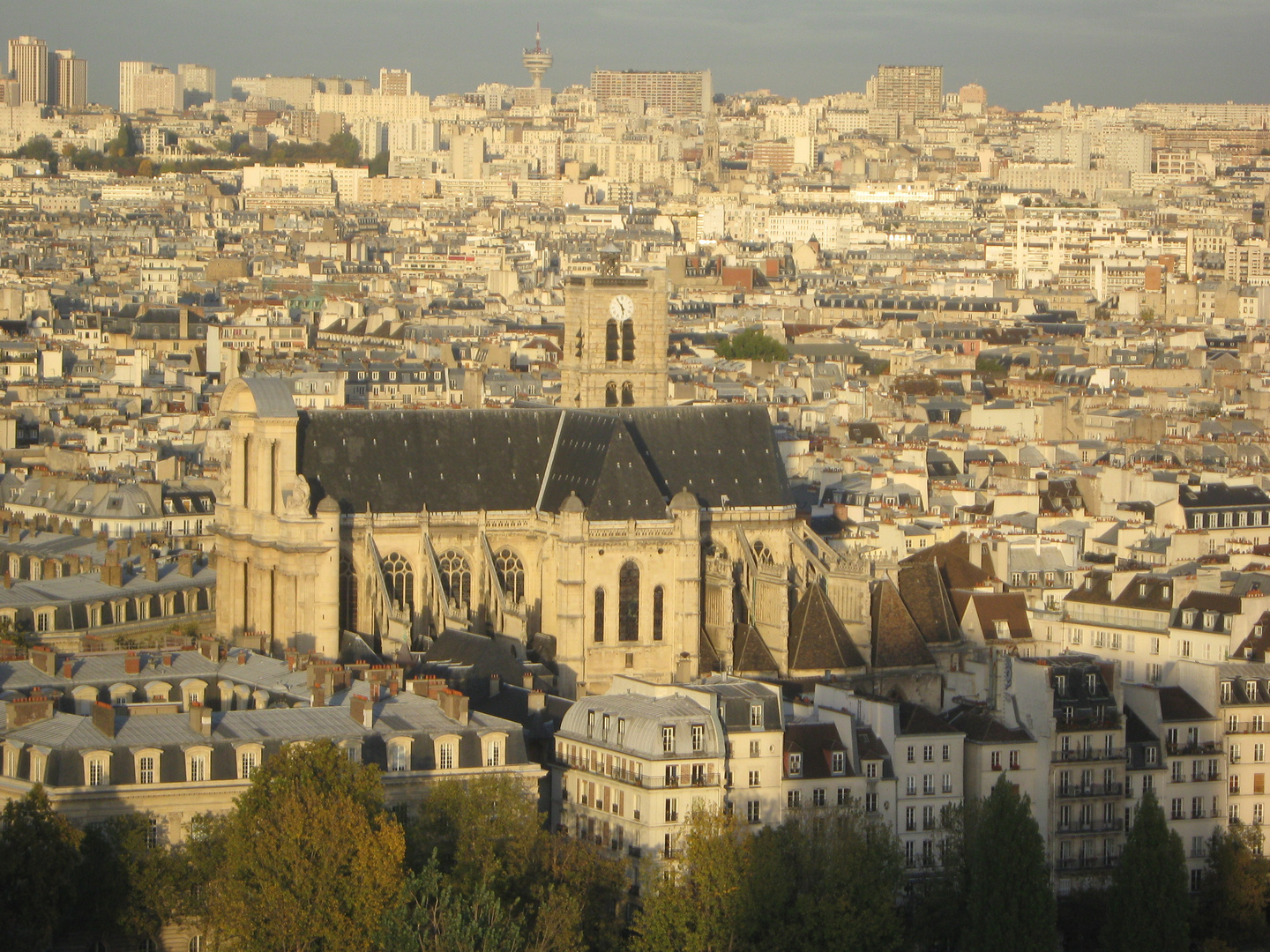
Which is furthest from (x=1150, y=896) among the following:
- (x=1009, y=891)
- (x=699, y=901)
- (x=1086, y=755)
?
(x=699, y=901)

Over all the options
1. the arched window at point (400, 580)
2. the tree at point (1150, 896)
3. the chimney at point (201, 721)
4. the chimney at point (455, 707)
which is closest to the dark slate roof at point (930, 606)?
the arched window at point (400, 580)

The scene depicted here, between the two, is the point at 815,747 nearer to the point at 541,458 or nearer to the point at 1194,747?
the point at 1194,747

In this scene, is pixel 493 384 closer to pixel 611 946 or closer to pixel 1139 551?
pixel 1139 551

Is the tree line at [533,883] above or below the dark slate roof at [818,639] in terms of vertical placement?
below

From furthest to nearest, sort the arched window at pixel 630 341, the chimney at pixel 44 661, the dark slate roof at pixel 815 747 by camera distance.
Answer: the arched window at pixel 630 341 < the chimney at pixel 44 661 < the dark slate roof at pixel 815 747

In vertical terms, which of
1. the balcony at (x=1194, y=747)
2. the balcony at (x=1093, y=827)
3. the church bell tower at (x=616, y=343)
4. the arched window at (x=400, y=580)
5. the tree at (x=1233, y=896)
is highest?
the church bell tower at (x=616, y=343)

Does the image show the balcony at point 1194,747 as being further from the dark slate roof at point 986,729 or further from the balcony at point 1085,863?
the dark slate roof at point 986,729

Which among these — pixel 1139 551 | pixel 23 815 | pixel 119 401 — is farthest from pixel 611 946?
pixel 119 401
